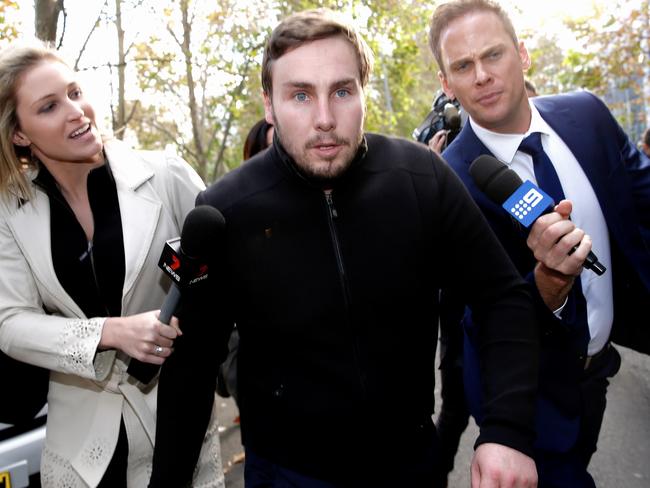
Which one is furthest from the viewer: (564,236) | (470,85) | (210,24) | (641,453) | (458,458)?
(210,24)

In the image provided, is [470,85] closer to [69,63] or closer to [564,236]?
[564,236]

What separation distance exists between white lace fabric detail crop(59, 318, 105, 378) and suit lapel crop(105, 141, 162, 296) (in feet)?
0.65

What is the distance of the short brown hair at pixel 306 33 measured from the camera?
6.77 feet

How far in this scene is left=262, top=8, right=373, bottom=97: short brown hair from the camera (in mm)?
2064

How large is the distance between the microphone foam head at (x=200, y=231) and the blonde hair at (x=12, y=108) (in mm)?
1004

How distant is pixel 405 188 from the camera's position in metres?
2.10

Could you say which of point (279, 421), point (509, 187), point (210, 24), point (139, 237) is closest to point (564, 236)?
point (509, 187)

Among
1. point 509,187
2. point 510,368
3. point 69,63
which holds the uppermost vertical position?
point 69,63

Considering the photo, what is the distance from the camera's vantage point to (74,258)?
2.54 m

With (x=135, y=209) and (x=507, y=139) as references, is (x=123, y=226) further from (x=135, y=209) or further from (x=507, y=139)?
(x=507, y=139)

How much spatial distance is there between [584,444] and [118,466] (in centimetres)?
188

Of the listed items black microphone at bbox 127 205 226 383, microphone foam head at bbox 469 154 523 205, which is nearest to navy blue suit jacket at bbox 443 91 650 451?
microphone foam head at bbox 469 154 523 205

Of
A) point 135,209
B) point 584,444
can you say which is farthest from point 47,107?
point 584,444

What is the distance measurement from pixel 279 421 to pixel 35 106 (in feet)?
5.36
